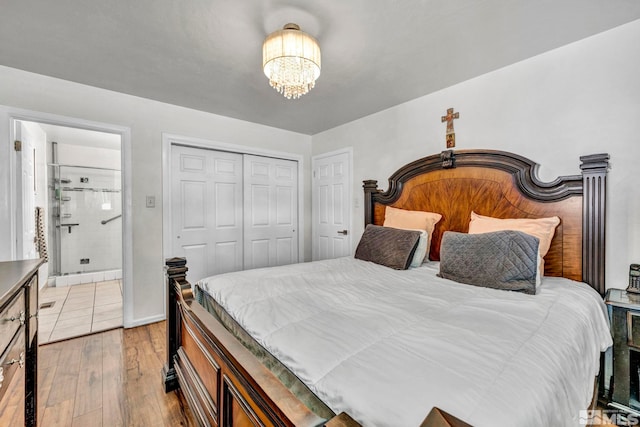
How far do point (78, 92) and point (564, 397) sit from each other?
3811 millimetres

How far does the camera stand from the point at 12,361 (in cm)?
100

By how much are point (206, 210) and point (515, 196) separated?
10.3ft

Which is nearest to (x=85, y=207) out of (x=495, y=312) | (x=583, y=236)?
(x=495, y=312)

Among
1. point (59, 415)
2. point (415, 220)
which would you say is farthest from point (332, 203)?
point (59, 415)

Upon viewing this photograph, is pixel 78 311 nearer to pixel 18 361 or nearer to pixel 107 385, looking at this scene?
pixel 107 385

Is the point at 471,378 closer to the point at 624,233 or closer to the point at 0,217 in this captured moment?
the point at 624,233

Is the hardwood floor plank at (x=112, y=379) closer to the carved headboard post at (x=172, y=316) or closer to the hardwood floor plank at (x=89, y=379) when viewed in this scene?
the hardwood floor plank at (x=89, y=379)

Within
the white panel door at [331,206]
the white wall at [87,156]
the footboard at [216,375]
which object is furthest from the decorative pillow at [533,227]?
the white wall at [87,156]

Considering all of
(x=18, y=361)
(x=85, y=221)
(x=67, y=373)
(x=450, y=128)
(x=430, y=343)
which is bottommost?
(x=67, y=373)

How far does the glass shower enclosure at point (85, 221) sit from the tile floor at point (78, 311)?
0.46 metres

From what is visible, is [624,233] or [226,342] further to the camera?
[624,233]

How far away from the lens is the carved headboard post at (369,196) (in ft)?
10.6

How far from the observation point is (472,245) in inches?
72.4

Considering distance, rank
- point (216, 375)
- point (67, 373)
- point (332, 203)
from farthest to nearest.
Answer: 1. point (332, 203)
2. point (67, 373)
3. point (216, 375)
